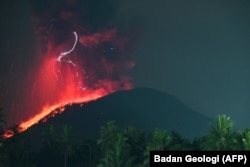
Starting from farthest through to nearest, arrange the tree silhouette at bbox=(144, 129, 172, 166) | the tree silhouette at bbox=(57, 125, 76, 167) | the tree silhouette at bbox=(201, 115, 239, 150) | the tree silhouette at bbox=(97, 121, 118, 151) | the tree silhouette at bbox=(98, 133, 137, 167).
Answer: the tree silhouette at bbox=(57, 125, 76, 167) → the tree silhouette at bbox=(97, 121, 118, 151) → the tree silhouette at bbox=(98, 133, 137, 167) → the tree silhouette at bbox=(144, 129, 172, 166) → the tree silhouette at bbox=(201, 115, 239, 150)

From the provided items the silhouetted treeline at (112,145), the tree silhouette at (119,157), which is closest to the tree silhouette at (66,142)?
the silhouetted treeline at (112,145)

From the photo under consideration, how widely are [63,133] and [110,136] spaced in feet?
42.4

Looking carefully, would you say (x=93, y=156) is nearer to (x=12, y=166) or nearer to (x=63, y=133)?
(x=63, y=133)

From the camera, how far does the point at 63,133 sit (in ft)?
304

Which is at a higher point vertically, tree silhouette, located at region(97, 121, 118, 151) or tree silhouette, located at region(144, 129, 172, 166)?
tree silhouette, located at region(97, 121, 118, 151)

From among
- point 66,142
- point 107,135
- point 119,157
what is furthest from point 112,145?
point 66,142

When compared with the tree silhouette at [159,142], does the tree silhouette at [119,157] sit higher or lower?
lower

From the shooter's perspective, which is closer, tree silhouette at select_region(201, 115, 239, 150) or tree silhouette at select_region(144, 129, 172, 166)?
tree silhouette at select_region(201, 115, 239, 150)

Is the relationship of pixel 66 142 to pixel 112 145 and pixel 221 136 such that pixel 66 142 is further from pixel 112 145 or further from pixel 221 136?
pixel 221 136

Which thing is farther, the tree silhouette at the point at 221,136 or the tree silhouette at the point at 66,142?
the tree silhouette at the point at 66,142

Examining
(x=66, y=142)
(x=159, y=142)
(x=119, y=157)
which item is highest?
(x=66, y=142)

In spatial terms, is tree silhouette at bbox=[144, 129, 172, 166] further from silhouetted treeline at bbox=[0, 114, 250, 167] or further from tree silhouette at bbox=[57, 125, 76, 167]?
tree silhouette at bbox=[57, 125, 76, 167]

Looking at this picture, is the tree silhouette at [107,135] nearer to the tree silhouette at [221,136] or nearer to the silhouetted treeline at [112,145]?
the silhouetted treeline at [112,145]

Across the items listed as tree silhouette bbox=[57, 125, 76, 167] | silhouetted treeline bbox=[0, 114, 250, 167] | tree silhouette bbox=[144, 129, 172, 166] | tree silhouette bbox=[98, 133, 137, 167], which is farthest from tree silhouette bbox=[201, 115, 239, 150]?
tree silhouette bbox=[57, 125, 76, 167]
